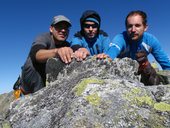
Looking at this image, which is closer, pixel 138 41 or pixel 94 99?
pixel 94 99

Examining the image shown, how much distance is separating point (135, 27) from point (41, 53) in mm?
4738

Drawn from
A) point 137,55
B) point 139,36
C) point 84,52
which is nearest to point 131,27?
point 139,36

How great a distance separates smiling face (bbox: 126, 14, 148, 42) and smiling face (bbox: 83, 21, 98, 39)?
1497 millimetres

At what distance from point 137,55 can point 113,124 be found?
6.60 metres

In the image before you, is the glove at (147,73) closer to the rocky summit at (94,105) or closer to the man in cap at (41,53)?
the man in cap at (41,53)

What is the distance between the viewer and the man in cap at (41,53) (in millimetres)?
10898

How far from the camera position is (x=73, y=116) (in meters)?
5.89

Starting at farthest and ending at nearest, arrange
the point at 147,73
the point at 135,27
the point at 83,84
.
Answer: the point at 135,27 < the point at 147,73 < the point at 83,84

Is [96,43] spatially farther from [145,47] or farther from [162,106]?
[162,106]

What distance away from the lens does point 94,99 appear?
20.8ft

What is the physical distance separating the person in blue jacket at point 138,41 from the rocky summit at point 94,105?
16.1ft

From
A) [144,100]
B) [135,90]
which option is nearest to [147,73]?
[135,90]

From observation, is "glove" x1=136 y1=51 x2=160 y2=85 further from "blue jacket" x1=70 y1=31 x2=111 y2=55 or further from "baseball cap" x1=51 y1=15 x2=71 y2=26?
"baseball cap" x1=51 y1=15 x2=71 y2=26

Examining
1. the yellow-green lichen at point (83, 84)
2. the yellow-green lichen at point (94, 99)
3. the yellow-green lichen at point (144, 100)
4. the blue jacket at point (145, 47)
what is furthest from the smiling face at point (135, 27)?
the yellow-green lichen at point (94, 99)
